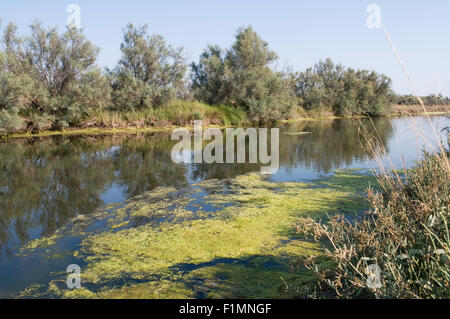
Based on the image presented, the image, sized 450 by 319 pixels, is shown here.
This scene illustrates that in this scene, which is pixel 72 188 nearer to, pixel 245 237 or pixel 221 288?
pixel 245 237

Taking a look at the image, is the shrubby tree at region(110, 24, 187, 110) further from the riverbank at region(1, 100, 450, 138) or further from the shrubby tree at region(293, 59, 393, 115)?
the shrubby tree at region(293, 59, 393, 115)

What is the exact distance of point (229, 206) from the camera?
552 cm

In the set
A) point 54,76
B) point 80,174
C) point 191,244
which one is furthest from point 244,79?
point 191,244

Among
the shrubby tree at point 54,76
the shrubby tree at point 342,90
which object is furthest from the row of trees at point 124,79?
the shrubby tree at point 342,90

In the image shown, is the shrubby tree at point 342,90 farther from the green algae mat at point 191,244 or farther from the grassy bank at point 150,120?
the green algae mat at point 191,244

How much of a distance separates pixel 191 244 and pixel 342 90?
133ft

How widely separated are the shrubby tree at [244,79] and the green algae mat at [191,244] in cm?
1920

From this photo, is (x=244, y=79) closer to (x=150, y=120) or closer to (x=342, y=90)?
(x=150, y=120)

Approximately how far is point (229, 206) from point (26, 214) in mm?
3241

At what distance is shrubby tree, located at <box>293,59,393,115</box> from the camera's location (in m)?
37.1

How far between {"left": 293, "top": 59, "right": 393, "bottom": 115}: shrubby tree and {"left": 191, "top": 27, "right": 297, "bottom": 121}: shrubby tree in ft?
35.7

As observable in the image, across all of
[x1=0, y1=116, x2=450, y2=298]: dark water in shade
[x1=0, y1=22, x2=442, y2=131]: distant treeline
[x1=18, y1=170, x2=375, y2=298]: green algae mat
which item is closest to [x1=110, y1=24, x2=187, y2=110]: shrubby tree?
[x1=0, y1=22, x2=442, y2=131]: distant treeline

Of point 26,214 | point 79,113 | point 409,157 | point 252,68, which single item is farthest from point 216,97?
point 26,214
